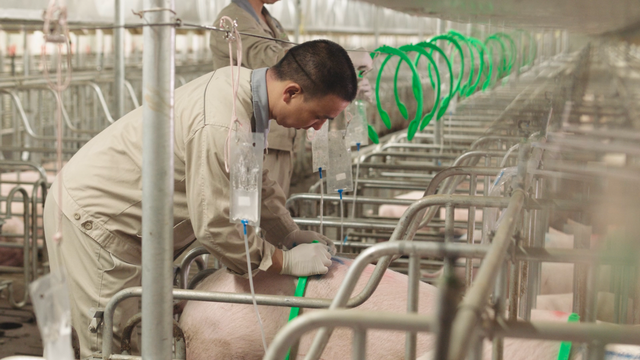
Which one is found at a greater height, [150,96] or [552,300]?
[150,96]

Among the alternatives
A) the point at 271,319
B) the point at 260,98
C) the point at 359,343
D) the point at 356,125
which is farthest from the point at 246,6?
the point at 359,343

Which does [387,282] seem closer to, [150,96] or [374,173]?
[150,96]

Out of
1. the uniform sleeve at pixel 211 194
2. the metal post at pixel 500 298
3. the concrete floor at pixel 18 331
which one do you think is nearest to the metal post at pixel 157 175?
the uniform sleeve at pixel 211 194

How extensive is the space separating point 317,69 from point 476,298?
126 cm

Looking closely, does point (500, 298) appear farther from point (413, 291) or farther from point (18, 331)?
point (18, 331)

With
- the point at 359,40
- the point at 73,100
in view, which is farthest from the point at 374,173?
the point at 359,40

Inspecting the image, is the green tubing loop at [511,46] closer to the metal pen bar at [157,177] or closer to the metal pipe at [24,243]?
the metal pipe at [24,243]

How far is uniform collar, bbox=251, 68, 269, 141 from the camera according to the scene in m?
2.06

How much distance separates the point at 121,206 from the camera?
6.87ft

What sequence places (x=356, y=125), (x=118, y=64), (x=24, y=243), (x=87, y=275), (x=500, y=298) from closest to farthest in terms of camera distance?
(x=500, y=298) < (x=87, y=275) < (x=356, y=125) < (x=24, y=243) < (x=118, y=64)

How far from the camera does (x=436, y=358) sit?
687 millimetres

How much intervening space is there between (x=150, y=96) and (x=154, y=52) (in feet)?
0.29

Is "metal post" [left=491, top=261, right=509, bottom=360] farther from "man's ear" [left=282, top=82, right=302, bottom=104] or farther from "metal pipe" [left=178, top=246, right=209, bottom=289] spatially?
"metal pipe" [left=178, top=246, right=209, bottom=289]

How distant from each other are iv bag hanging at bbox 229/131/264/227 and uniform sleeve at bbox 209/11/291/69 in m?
1.26
